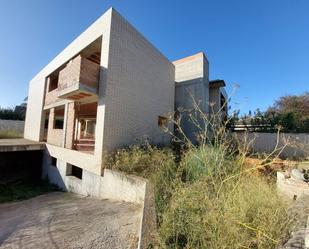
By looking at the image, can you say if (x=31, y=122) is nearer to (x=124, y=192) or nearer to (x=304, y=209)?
(x=124, y=192)

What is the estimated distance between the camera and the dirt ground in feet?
10.2

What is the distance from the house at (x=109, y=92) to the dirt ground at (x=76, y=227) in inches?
72.2

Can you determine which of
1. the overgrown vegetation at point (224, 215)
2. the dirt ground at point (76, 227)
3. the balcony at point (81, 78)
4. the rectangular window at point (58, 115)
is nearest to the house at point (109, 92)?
the balcony at point (81, 78)

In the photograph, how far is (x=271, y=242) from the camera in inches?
79.0

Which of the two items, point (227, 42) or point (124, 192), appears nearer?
point (124, 192)

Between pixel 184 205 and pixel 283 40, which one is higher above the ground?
pixel 283 40

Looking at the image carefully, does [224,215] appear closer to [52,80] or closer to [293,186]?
[293,186]

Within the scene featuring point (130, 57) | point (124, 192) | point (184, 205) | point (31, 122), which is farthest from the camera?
point (31, 122)

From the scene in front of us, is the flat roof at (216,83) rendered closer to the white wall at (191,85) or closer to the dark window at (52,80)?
the white wall at (191,85)

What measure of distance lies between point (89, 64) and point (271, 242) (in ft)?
23.7

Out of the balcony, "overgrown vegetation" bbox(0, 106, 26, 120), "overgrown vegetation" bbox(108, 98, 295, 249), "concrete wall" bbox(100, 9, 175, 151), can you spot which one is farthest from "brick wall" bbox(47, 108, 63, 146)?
"overgrown vegetation" bbox(0, 106, 26, 120)

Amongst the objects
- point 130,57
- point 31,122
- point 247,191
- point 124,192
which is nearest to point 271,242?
point 247,191

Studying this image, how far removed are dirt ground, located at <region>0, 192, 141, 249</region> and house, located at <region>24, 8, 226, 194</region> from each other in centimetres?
183

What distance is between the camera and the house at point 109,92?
6.71 meters
